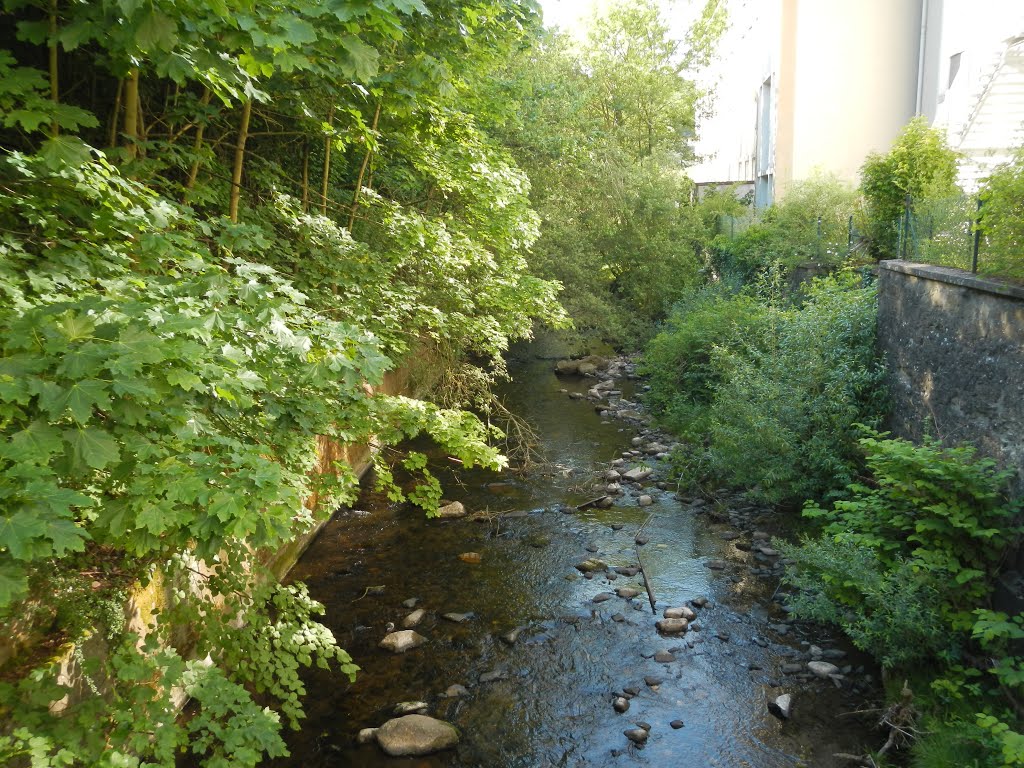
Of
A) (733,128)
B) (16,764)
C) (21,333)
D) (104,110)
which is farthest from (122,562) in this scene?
(733,128)

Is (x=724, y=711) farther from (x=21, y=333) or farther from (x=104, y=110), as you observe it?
(x=104, y=110)

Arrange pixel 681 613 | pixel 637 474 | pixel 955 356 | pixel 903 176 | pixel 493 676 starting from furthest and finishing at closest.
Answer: pixel 903 176 < pixel 637 474 < pixel 681 613 < pixel 955 356 < pixel 493 676

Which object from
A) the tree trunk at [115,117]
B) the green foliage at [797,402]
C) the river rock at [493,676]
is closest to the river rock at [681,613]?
the river rock at [493,676]

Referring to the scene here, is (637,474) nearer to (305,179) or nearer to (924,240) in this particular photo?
(924,240)

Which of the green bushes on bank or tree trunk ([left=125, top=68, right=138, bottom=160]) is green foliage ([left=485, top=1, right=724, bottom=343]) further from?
the green bushes on bank

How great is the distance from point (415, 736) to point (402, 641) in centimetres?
133

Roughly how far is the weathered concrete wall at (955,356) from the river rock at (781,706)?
8.07 ft

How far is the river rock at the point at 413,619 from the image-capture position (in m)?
7.08

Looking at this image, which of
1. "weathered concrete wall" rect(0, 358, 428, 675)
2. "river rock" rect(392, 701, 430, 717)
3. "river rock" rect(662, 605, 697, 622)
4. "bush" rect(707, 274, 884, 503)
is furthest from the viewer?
"bush" rect(707, 274, 884, 503)

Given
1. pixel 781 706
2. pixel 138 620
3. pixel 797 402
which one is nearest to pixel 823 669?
pixel 781 706

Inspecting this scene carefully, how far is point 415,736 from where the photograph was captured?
5465 mm

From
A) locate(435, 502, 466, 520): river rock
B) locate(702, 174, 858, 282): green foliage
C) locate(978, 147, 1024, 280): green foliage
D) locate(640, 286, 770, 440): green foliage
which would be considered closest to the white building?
locate(702, 174, 858, 282): green foliage

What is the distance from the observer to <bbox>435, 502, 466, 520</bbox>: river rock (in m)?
9.59

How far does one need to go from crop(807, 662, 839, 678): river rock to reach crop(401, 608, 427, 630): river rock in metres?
3.58
